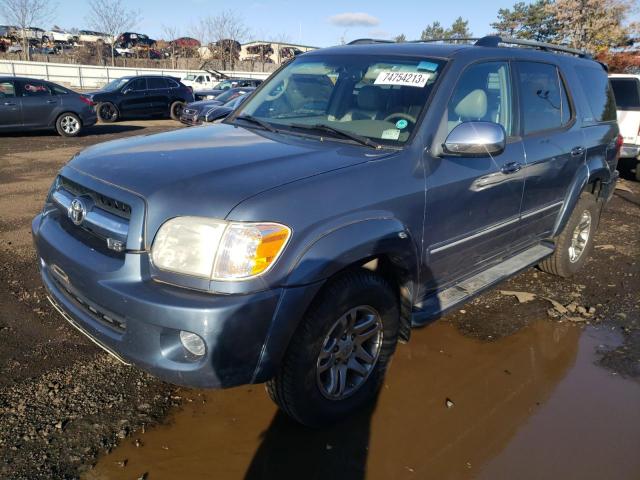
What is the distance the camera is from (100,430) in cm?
270

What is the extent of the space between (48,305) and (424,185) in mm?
2989

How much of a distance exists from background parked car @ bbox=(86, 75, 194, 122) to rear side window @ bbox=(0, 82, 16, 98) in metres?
3.79

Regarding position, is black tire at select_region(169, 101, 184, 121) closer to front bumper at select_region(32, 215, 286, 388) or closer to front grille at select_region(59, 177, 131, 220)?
front grille at select_region(59, 177, 131, 220)

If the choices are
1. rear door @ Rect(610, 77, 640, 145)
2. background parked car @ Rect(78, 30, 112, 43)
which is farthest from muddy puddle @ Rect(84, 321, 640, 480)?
background parked car @ Rect(78, 30, 112, 43)

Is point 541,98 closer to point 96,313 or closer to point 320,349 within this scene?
point 320,349

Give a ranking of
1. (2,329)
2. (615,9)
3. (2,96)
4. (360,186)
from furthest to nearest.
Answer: (615,9) → (2,96) → (2,329) → (360,186)

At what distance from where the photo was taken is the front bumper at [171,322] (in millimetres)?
2160

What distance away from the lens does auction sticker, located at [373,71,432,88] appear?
3246 millimetres

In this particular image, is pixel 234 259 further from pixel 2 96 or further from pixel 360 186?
pixel 2 96

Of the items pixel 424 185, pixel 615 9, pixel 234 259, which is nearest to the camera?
pixel 234 259

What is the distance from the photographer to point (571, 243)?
496 centimetres

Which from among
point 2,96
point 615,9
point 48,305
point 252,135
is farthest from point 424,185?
point 615,9

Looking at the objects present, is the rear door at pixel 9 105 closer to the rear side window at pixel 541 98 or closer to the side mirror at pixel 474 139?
the rear side window at pixel 541 98

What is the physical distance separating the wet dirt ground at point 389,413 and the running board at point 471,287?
474 mm
